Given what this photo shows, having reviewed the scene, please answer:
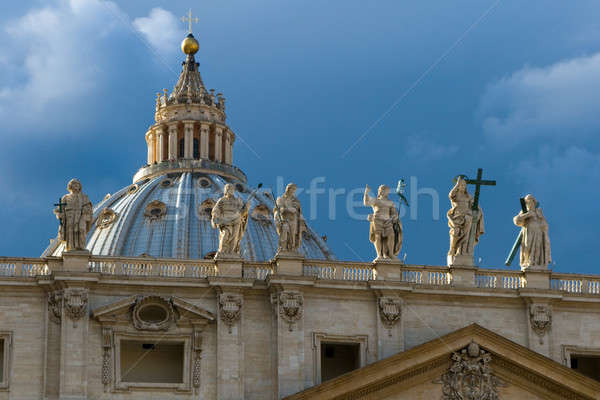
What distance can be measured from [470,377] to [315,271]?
7.59 m

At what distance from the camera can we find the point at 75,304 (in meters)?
64.0

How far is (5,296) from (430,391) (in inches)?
672

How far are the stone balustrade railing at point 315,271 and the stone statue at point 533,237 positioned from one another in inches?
27.2

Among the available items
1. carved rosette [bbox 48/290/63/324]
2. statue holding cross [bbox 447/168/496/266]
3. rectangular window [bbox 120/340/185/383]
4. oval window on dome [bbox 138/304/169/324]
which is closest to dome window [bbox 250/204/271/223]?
statue holding cross [bbox 447/168/496/266]

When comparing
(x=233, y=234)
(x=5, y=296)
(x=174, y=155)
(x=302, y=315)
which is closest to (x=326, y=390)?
(x=302, y=315)

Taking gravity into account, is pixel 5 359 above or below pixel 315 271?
below

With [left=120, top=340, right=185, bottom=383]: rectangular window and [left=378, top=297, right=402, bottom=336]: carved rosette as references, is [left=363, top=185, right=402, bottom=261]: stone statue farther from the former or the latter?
[left=120, top=340, right=185, bottom=383]: rectangular window

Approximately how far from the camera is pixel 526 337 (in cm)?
6706

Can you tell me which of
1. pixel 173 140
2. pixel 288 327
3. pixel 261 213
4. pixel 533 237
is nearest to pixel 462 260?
pixel 533 237

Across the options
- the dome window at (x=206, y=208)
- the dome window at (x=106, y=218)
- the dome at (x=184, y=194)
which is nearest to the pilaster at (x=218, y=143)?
the dome at (x=184, y=194)

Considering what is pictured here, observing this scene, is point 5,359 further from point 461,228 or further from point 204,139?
point 204,139

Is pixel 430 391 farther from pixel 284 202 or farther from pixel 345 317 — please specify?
pixel 284 202

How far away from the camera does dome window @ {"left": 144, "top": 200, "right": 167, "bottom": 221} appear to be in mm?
137875

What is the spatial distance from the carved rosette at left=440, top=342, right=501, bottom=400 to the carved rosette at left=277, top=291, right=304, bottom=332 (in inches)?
246
